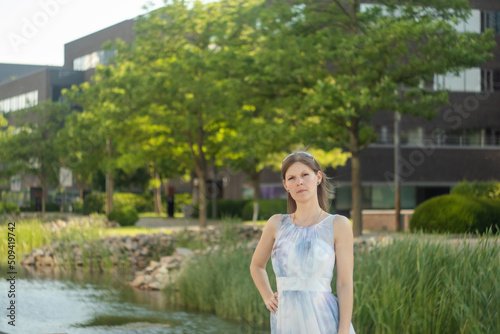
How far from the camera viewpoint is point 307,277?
12.4ft

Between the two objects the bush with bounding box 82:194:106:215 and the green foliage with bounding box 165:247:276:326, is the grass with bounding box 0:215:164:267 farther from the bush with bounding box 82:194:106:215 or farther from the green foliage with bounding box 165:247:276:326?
the bush with bounding box 82:194:106:215

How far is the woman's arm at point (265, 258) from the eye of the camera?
3.94 meters

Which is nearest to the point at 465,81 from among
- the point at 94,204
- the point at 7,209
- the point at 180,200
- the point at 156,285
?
the point at 180,200

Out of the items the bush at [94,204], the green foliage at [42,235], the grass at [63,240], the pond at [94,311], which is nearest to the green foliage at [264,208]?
the bush at [94,204]

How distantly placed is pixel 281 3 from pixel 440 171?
20.0 metres

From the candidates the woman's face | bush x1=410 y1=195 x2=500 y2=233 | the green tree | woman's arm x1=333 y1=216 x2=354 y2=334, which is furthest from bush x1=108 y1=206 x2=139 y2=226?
woman's arm x1=333 y1=216 x2=354 y2=334

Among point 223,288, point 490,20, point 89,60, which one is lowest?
point 223,288

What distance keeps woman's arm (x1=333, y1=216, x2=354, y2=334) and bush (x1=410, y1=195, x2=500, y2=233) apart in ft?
61.9

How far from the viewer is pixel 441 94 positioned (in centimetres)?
2250

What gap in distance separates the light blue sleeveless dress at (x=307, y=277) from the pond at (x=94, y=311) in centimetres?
598

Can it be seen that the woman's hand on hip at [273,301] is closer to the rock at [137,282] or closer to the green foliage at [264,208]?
the rock at [137,282]

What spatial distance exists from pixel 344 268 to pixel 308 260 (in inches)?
7.2

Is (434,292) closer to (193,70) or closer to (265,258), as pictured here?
(265,258)

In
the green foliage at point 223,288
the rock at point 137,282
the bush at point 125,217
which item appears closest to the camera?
the green foliage at point 223,288
